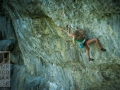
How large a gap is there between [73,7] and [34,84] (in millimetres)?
4363

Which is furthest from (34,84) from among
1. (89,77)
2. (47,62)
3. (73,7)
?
(73,7)

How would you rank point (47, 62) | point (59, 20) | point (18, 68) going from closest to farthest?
point (59, 20)
point (47, 62)
point (18, 68)

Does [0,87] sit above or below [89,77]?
below

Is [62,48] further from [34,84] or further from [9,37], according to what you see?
[9,37]

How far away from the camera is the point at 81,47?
6.29 metres

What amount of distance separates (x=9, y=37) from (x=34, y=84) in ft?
11.6

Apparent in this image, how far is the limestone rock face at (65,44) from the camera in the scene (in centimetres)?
594

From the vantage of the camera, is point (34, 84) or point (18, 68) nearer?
point (34, 84)

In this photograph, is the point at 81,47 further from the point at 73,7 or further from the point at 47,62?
the point at 47,62

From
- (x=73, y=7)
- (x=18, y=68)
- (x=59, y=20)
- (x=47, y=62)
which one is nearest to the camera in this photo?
(x=73, y=7)

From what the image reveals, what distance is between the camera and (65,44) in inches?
287

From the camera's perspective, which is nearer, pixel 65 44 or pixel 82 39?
pixel 82 39

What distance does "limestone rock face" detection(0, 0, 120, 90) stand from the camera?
5.94m

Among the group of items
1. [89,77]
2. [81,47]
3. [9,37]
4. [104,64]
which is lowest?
[89,77]
